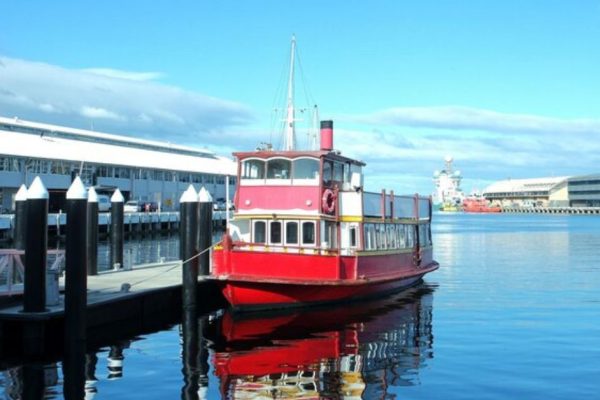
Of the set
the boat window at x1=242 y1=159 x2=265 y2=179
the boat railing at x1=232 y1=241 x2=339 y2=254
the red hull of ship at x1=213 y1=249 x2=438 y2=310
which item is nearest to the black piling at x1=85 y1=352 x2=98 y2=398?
the red hull of ship at x1=213 y1=249 x2=438 y2=310

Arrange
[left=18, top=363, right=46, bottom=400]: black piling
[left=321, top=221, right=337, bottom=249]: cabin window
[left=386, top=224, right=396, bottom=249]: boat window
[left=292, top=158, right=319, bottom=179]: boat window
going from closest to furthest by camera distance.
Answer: [left=18, top=363, right=46, bottom=400]: black piling < [left=321, top=221, right=337, bottom=249]: cabin window < [left=292, top=158, right=319, bottom=179]: boat window < [left=386, top=224, right=396, bottom=249]: boat window

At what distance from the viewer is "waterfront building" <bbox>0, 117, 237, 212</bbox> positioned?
64250 mm

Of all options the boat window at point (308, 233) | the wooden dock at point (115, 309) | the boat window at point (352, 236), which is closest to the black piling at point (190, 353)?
the wooden dock at point (115, 309)

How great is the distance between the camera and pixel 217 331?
2236 centimetres

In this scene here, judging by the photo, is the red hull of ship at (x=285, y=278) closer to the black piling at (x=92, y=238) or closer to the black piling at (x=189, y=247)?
the black piling at (x=189, y=247)

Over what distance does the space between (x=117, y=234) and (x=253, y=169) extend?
29.7ft

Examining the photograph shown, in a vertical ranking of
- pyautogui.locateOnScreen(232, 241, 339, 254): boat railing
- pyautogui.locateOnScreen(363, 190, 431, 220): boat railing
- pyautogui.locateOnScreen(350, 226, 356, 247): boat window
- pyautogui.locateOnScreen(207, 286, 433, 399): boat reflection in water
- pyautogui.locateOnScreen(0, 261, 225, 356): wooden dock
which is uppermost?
pyautogui.locateOnScreen(363, 190, 431, 220): boat railing

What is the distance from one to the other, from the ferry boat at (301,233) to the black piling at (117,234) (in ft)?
24.8

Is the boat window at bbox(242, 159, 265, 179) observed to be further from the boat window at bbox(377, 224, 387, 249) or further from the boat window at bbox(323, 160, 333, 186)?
the boat window at bbox(377, 224, 387, 249)

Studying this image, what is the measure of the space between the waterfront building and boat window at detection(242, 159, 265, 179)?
126 ft

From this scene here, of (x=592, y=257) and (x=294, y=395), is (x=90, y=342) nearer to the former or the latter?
(x=294, y=395)

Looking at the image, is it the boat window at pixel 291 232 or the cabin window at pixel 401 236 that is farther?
the cabin window at pixel 401 236

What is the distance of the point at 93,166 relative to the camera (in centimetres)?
7631

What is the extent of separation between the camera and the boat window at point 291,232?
2548 centimetres
